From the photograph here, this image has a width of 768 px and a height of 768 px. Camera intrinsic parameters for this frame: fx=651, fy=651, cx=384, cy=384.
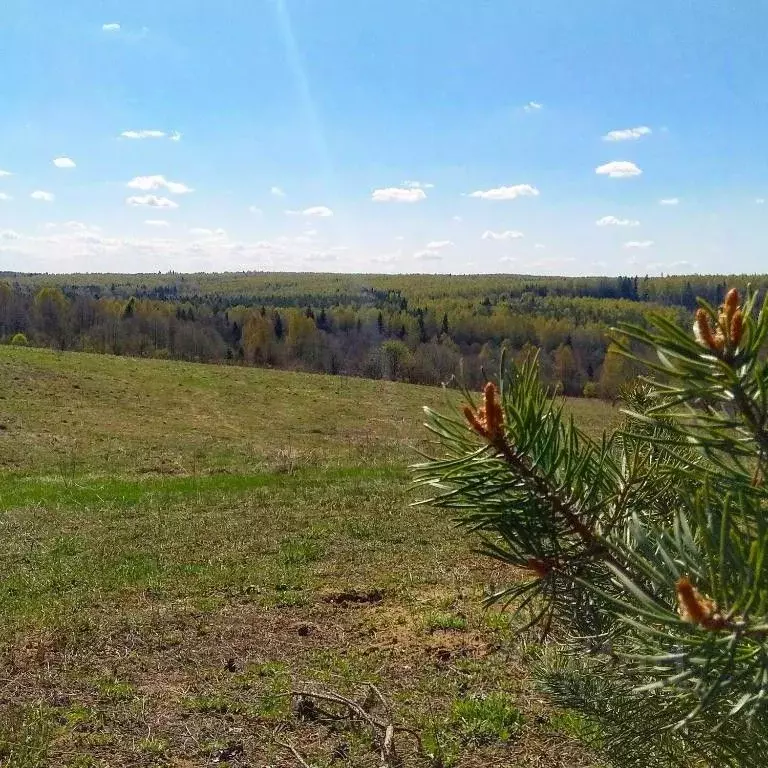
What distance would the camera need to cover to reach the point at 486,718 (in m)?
4.32

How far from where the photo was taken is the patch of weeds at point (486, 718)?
415 centimetres

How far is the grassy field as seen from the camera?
4074mm

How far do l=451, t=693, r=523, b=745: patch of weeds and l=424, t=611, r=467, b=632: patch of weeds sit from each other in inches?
49.5

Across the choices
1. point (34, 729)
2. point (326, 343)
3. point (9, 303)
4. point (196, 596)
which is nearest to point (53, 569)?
point (196, 596)

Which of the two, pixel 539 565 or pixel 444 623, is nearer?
pixel 539 565

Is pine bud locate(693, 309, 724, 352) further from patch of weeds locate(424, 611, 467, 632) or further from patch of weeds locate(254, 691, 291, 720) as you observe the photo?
patch of weeds locate(424, 611, 467, 632)

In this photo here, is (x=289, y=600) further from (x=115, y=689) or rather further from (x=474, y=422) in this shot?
(x=474, y=422)

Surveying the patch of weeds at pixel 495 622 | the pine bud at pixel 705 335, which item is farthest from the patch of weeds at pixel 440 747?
the pine bud at pixel 705 335

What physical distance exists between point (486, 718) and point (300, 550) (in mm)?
4362

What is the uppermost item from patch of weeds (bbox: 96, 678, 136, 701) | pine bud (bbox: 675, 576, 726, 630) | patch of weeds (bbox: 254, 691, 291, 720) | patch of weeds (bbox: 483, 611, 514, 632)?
pine bud (bbox: 675, 576, 726, 630)

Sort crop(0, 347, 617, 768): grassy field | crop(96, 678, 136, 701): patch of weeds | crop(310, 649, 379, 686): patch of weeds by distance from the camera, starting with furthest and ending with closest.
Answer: crop(310, 649, 379, 686): patch of weeds → crop(96, 678, 136, 701): patch of weeds → crop(0, 347, 617, 768): grassy field

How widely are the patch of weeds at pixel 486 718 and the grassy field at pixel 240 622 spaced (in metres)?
0.01

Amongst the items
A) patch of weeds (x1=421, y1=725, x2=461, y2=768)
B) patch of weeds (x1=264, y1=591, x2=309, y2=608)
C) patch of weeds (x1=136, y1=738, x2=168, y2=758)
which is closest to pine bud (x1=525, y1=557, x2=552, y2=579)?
patch of weeds (x1=421, y1=725, x2=461, y2=768)

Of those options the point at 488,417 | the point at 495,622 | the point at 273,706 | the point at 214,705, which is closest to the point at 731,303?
the point at 488,417
